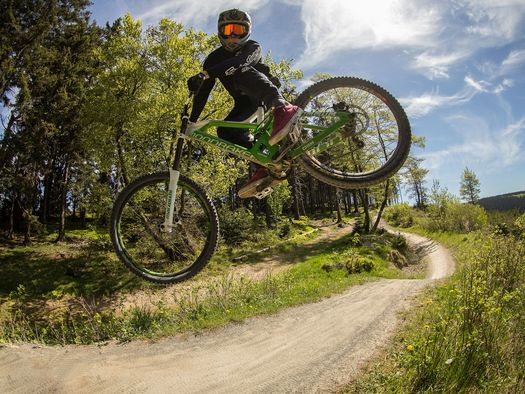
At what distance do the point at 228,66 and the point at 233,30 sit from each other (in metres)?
0.59

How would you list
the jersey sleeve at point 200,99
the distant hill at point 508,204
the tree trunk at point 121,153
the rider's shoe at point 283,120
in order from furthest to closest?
the distant hill at point 508,204
the tree trunk at point 121,153
the jersey sleeve at point 200,99
the rider's shoe at point 283,120

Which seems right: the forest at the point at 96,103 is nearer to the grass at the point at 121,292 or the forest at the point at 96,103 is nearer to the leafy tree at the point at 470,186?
the grass at the point at 121,292

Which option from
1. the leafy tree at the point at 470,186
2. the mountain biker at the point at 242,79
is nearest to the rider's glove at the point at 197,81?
the mountain biker at the point at 242,79

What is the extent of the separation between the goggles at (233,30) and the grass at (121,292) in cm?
832

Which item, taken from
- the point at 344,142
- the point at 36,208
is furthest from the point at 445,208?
the point at 36,208

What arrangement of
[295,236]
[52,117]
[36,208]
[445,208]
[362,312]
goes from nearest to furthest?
[362,312]
[52,117]
[295,236]
[445,208]
[36,208]

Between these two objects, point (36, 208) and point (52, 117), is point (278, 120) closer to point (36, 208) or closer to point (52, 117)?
point (52, 117)

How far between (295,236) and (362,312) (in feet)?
77.2

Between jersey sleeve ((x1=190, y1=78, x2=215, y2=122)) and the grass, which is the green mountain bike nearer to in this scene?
jersey sleeve ((x1=190, y1=78, x2=215, y2=122))

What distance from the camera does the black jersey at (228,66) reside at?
5023 mm

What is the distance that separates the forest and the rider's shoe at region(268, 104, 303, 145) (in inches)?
621

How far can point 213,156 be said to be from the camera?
79.2ft

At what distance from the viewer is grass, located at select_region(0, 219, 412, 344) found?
11.9 m

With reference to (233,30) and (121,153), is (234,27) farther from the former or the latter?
(121,153)
